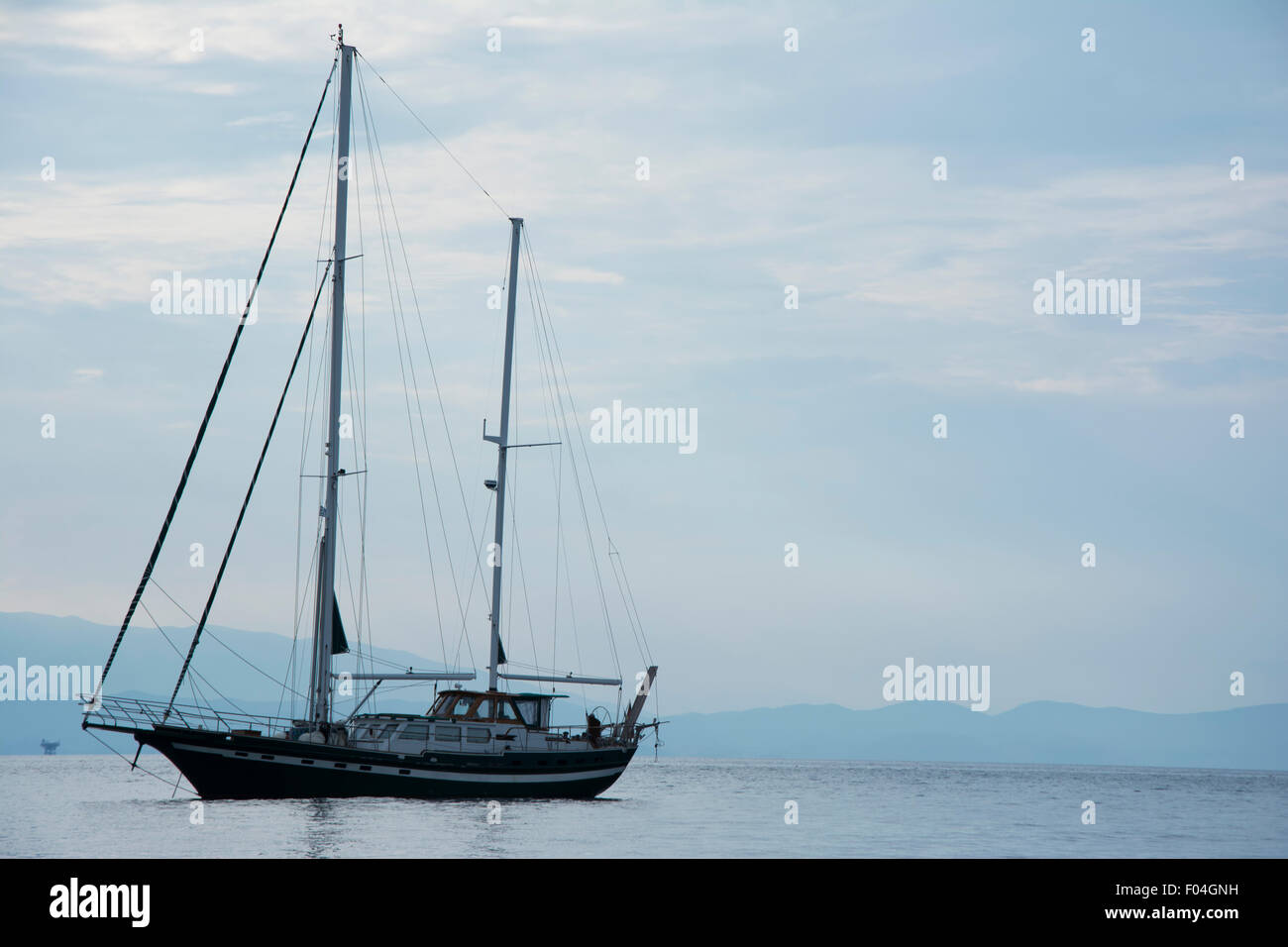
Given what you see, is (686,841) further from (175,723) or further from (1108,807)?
(1108,807)

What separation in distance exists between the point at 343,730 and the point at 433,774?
3.59 metres

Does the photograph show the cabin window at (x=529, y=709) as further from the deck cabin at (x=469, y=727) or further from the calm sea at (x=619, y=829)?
the calm sea at (x=619, y=829)

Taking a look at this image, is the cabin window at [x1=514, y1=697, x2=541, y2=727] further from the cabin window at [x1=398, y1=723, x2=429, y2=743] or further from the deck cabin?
the cabin window at [x1=398, y1=723, x2=429, y2=743]

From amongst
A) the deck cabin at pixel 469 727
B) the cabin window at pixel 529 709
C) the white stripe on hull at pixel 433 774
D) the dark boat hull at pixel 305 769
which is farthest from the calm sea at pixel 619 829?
the cabin window at pixel 529 709

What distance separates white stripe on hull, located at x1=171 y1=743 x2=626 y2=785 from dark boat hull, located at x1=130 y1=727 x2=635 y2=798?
34 mm

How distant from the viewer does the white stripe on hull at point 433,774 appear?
44281mm

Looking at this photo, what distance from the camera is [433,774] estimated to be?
46.9 metres

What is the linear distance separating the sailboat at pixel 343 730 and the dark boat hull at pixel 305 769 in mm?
37

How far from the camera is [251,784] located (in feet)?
146

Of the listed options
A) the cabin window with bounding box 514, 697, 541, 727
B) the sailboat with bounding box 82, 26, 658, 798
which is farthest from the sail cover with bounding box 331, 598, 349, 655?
the cabin window with bounding box 514, 697, 541, 727

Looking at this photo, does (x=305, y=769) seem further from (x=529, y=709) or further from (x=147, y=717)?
(x=529, y=709)

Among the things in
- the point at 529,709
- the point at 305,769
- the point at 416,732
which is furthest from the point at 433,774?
the point at 529,709
